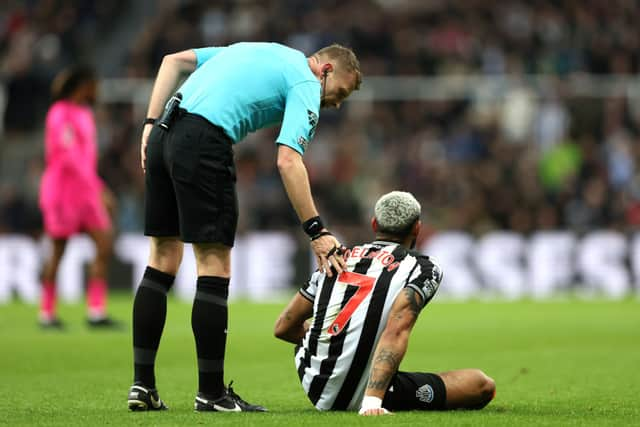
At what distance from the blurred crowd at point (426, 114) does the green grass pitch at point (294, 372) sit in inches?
138

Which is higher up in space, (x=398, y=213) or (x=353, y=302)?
(x=398, y=213)

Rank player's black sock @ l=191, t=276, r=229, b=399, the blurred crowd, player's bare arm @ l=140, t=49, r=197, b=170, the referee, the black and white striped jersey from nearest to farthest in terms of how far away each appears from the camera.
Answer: the black and white striped jersey → the referee → player's black sock @ l=191, t=276, r=229, b=399 → player's bare arm @ l=140, t=49, r=197, b=170 → the blurred crowd

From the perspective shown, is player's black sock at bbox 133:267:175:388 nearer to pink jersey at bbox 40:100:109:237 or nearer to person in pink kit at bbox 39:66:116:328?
person in pink kit at bbox 39:66:116:328

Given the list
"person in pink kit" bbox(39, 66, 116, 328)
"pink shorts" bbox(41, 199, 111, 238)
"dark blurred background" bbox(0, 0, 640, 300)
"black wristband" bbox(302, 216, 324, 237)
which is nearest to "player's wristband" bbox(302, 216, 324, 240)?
"black wristband" bbox(302, 216, 324, 237)

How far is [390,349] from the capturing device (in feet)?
17.5

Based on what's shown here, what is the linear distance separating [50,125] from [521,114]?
9351 mm

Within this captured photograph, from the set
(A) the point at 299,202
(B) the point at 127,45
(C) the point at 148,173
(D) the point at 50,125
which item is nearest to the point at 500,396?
(A) the point at 299,202

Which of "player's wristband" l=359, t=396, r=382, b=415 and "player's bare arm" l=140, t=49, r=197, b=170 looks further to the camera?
"player's bare arm" l=140, t=49, r=197, b=170

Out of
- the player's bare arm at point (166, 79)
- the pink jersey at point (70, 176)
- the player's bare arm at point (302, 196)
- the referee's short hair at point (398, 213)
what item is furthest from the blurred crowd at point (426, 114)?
the player's bare arm at point (302, 196)

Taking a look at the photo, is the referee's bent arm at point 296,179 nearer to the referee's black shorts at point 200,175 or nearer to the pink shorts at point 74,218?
the referee's black shorts at point 200,175

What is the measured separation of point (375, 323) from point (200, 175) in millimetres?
1066

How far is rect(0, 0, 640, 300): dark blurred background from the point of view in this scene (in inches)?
715

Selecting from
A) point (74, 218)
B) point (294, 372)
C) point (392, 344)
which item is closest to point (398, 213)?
point (392, 344)

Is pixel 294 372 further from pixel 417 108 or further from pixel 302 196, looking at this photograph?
pixel 417 108
